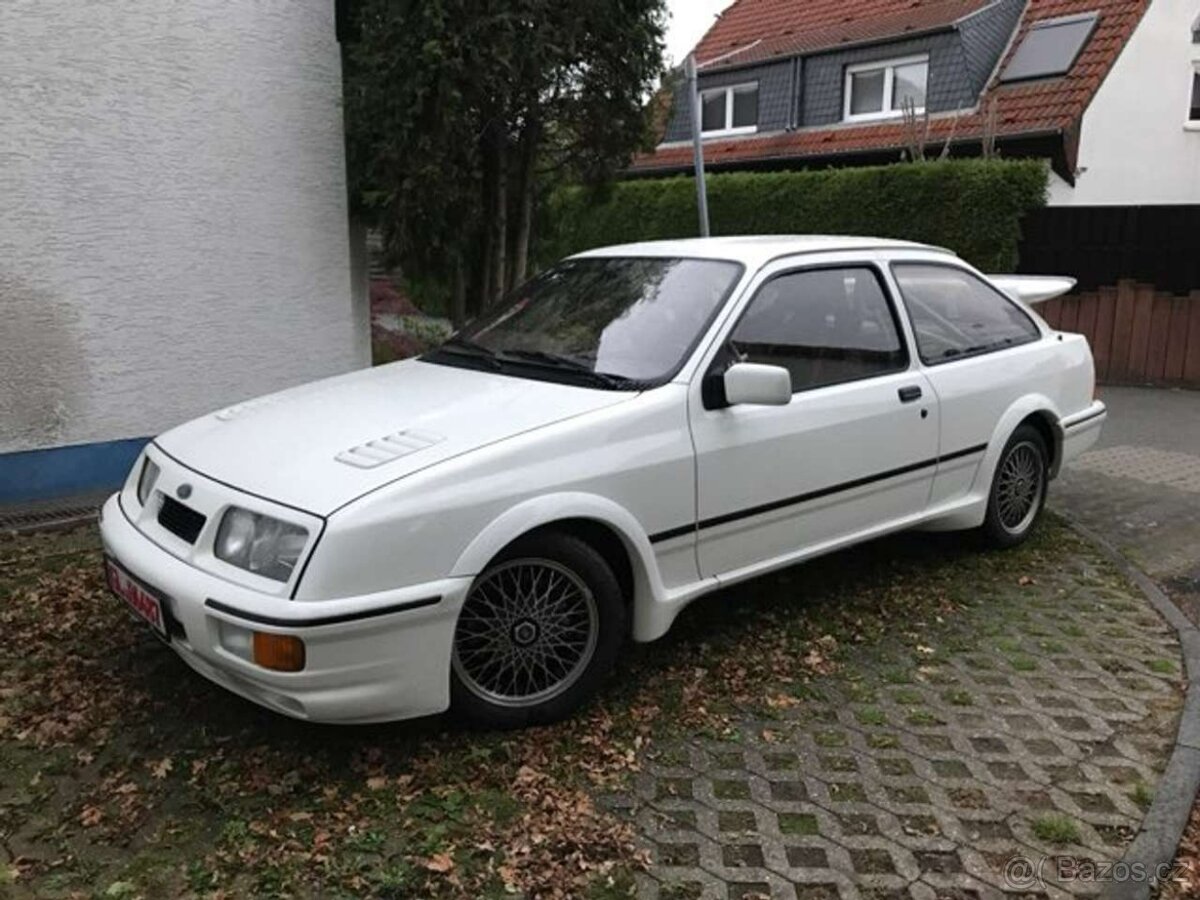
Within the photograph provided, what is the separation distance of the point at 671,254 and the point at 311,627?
8.02 ft

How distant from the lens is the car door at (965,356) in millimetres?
4969

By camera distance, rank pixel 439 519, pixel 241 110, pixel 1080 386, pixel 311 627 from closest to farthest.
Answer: pixel 311 627
pixel 439 519
pixel 1080 386
pixel 241 110

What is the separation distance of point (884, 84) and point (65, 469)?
1651cm

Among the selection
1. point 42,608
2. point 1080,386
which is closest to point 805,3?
point 1080,386

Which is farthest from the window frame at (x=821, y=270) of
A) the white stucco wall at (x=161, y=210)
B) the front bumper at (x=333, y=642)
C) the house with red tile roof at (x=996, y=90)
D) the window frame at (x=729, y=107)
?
the window frame at (x=729, y=107)

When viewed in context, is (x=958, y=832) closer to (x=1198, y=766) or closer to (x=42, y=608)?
(x=1198, y=766)

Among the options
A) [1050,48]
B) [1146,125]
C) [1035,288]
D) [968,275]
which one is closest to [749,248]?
[968,275]

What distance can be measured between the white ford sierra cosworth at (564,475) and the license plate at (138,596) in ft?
0.05

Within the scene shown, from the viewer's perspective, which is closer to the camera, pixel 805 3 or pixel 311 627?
pixel 311 627

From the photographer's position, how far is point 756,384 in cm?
383

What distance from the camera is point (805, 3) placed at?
21578mm

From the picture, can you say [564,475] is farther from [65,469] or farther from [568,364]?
[65,469]

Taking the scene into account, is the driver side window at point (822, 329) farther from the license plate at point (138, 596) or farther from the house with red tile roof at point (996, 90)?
the house with red tile roof at point (996, 90)

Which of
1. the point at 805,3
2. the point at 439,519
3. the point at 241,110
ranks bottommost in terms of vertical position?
the point at 439,519
